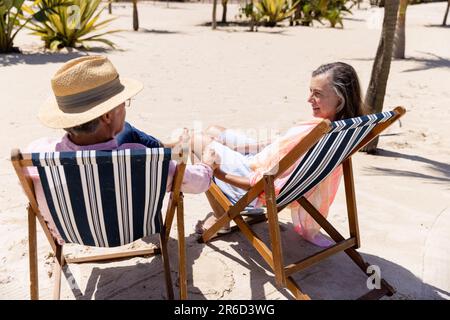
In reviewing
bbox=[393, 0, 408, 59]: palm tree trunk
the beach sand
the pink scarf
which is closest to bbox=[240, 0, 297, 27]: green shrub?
the beach sand

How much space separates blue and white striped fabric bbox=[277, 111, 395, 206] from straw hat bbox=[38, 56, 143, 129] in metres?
0.87

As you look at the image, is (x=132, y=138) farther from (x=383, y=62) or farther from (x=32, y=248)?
(x=383, y=62)

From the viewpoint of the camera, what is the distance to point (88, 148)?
1906mm

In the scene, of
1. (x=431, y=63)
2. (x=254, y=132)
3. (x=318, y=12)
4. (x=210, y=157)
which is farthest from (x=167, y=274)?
(x=318, y=12)

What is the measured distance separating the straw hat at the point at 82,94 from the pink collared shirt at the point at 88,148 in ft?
0.45

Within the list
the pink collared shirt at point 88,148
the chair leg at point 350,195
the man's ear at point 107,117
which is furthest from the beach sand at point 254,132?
the man's ear at point 107,117

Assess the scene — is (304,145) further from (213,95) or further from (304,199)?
(213,95)

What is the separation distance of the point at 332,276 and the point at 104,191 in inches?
55.0

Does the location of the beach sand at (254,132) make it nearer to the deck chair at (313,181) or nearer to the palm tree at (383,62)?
the deck chair at (313,181)

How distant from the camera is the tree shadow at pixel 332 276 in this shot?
2418 millimetres

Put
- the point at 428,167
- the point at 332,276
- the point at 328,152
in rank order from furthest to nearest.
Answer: the point at 428,167 → the point at 332,276 → the point at 328,152

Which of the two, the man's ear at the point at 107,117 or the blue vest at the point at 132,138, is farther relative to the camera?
the blue vest at the point at 132,138

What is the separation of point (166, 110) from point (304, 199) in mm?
3145

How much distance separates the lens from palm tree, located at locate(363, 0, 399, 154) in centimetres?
422
